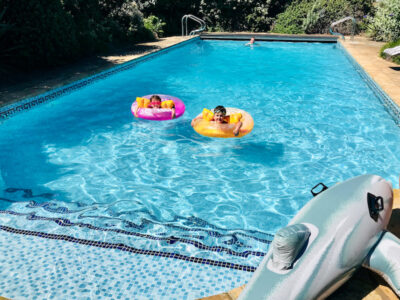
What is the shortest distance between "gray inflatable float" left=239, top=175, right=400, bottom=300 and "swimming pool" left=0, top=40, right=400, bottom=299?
841 mm

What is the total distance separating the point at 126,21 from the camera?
1630 cm

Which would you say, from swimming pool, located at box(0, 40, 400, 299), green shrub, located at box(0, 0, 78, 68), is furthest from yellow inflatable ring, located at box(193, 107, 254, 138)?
green shrub, located at box(0, 0, 78, 68)

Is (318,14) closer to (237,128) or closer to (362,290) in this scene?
(237,128)

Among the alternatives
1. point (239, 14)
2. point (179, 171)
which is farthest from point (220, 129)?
point (239, 14)

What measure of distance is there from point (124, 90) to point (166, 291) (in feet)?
28.1

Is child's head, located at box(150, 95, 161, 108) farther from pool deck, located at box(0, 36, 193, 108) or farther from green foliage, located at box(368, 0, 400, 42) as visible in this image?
green foliage, located at box(368, 0, 400, 42)

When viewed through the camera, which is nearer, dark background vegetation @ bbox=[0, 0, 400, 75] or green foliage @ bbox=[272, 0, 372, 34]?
dark background vegetation @ bbox=[0, 0, 400, 75]

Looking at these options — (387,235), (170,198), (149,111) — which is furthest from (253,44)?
(387,235)

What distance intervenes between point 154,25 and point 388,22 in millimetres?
11445

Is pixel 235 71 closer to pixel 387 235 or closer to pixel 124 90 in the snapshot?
pixel 124 90

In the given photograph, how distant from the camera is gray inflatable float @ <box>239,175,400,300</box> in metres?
2.53

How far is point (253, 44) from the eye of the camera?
59.9 ft

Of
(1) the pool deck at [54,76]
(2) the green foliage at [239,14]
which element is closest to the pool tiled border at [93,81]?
(1) the pool deck at [54,76]

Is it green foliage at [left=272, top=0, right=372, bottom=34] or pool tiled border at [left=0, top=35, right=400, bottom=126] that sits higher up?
green foliage at [left=272, top=0, right=372, bottom=34]
